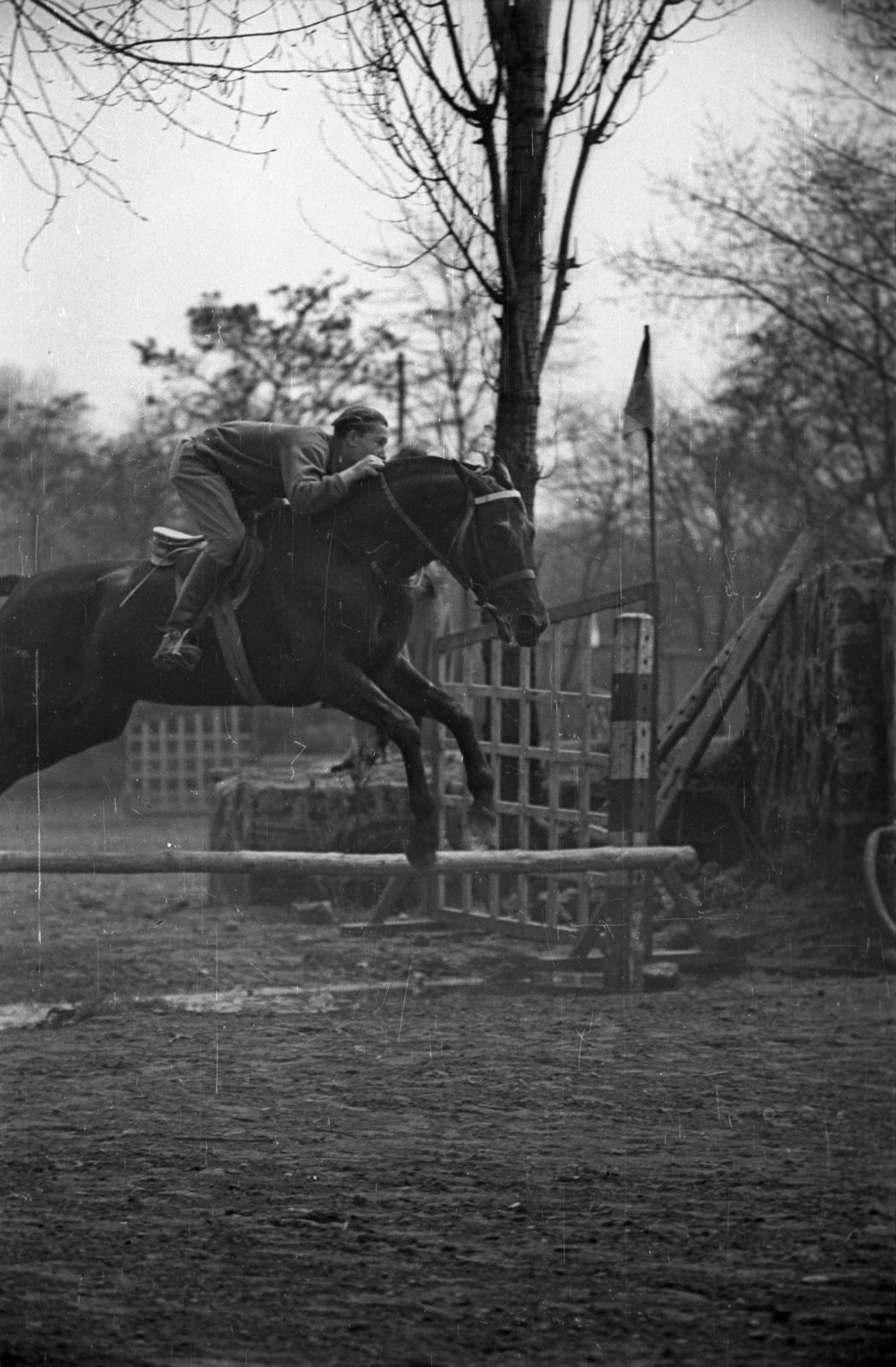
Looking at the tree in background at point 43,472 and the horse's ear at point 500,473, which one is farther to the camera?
the tree in background at point 43,472

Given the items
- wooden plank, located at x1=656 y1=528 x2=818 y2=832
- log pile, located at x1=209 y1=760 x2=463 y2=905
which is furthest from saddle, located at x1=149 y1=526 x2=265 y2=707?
wooden plank, located at x1=656 y1=528 x2=818 y2=832

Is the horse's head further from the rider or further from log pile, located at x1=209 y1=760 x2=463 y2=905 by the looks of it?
log pile, located at x1=209 y1=760 x2=463 y2=905

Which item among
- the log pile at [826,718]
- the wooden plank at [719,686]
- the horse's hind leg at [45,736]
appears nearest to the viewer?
the horse's hind leg at [45,736]

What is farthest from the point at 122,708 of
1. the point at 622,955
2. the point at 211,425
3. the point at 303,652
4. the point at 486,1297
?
the point at 486,1297

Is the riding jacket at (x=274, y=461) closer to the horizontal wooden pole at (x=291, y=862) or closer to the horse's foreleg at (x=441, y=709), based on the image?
the horse's foreleg at (x=441, y=709)

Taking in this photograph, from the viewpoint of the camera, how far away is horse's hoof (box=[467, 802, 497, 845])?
16.8 feet

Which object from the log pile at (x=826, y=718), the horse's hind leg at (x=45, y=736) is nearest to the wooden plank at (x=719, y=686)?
the log pile at (x=826, y=718)

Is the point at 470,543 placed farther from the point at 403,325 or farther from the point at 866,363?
the point at 866,363

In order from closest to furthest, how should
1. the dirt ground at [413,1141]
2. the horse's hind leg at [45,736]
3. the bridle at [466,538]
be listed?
the dirt ground at [413,1141] → the bridle at [466,538] → the horse's hind leg at [45,736]

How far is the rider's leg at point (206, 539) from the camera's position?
191 inches

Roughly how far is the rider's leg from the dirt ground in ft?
1.87

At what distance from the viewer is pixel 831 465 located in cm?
541

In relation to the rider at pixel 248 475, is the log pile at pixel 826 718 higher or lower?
lower

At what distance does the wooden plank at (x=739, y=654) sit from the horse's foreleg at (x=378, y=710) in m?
0.84
